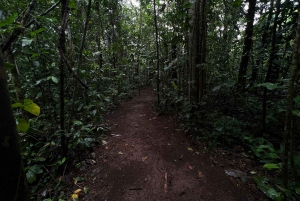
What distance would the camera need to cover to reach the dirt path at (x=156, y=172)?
7.33 feet

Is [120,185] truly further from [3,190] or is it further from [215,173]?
[3,190]

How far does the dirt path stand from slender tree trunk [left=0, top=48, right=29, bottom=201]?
5.65 ft

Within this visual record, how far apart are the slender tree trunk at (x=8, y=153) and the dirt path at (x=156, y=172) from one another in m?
1.72

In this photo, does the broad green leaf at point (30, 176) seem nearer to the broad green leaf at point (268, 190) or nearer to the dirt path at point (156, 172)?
the dirt path at point (156, 172)

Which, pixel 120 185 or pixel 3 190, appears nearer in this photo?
pixel 3 190

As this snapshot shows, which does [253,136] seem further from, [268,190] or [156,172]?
[156,172]

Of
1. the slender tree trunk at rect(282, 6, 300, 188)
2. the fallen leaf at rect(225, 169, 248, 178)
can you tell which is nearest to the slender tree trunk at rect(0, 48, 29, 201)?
the slender tree trunk at rect(282, 6, 300, 188)

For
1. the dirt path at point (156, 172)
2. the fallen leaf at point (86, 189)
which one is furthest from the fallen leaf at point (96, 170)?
the fallen leaf at point (86, 189)

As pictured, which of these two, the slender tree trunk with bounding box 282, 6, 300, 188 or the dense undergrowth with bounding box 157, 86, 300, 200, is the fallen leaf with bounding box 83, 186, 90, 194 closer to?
the dense undergrowth with bounding box 157, 86, 300, 200

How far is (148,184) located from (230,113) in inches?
152

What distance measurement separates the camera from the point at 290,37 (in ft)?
9.67

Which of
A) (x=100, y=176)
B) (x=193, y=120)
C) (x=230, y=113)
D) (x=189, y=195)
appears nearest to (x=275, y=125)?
(x=230, y=113)

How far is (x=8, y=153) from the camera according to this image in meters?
0.73

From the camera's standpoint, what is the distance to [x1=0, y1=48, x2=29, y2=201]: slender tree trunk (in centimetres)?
71
